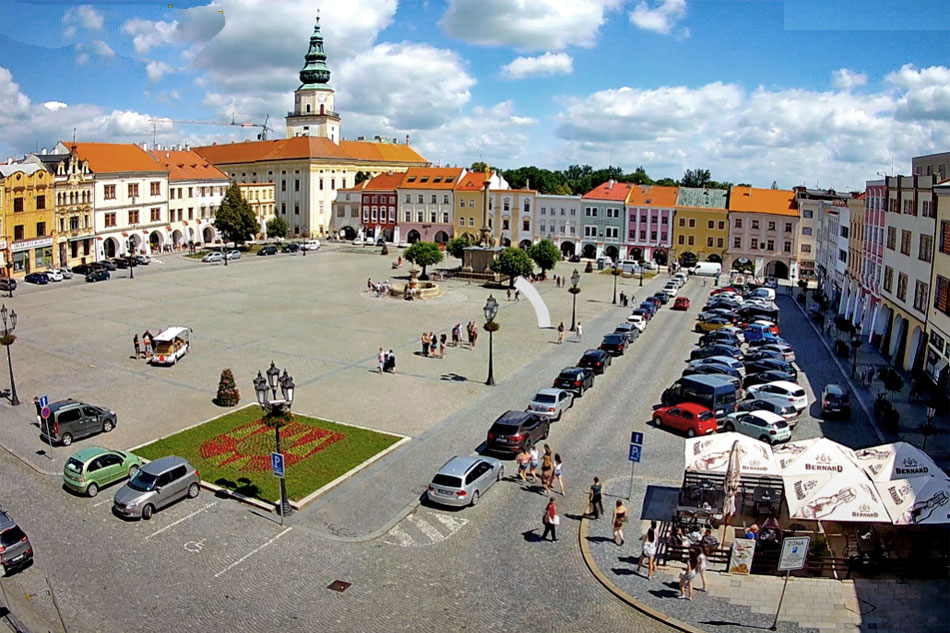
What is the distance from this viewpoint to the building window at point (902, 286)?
3828 centimetres

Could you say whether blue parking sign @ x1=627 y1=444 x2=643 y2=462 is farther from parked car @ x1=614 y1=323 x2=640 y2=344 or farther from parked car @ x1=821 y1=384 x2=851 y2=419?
parked car @ x1=614 y1=323 x2=640 y2=344

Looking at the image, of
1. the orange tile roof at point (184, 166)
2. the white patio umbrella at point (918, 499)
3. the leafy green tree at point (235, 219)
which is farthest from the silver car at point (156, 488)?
the orange tile roof at point (184, 166)

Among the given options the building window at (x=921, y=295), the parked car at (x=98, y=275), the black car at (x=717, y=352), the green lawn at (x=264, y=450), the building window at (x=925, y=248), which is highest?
the building window at (x=925, y=248)

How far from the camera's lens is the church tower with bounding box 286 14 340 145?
122938mm

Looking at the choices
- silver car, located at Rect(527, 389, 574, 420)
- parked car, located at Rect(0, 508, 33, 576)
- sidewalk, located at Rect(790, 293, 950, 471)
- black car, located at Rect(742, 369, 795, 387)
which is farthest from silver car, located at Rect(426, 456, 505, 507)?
black car, located at Rect(742, 369, 795, 387)

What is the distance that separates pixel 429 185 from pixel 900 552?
A: 85.4m

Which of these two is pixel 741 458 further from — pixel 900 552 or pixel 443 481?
pixel 443 481

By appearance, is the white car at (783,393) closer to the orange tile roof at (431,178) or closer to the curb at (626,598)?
the curb at (626,598)

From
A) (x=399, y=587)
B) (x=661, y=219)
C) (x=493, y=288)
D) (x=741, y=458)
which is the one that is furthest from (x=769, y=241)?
(x=399, y=587)

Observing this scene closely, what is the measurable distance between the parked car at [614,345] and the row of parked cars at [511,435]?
183 centimetres

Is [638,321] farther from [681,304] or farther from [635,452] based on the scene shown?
[635,452]

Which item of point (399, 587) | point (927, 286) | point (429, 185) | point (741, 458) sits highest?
point (429, 185)

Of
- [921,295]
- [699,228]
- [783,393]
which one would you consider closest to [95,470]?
[783,393]

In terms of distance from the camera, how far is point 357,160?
379 ft
